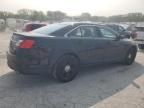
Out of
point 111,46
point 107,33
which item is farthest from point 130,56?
point 107,33

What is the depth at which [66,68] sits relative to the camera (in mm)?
5852

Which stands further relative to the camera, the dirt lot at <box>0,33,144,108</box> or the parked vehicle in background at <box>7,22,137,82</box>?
the parked vehicle in background at <box>7,22,137,82</box>

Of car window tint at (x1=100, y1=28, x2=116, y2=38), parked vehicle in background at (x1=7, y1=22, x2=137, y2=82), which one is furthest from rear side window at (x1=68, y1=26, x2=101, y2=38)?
car window tint at (x1=100, y1=28, x2=116, y2=38)

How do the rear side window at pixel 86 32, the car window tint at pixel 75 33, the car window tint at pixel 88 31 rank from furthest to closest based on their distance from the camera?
the car window tint at pixel 88 31
the rear side window at pixel 86 32
the car window tint at pixel 75 33

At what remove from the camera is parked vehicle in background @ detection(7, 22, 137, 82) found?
17.1ft

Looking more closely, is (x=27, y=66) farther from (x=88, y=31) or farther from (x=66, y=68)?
(x=88, y=31)

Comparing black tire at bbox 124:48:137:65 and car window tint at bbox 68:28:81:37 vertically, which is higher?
car window tint at bbox 68:28:81:37

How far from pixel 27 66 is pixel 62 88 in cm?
103

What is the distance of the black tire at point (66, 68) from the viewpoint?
5.67 meters

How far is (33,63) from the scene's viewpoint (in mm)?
5238

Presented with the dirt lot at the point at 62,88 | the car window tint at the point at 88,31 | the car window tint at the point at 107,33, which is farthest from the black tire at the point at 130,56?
the car window tint at the point at 88,31

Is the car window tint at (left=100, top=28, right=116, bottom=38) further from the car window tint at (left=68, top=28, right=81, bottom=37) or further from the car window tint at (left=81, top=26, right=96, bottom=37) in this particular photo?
the car window tint at (left=68, top=28, right=81, bottom=37)

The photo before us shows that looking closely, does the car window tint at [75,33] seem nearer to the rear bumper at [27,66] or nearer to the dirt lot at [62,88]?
the rear bumper at [27,66]

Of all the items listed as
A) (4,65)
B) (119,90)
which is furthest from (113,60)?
(4,65)
